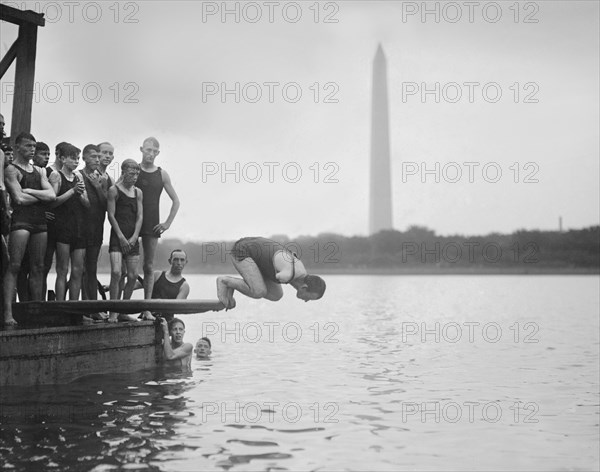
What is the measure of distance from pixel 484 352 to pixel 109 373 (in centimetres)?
1366

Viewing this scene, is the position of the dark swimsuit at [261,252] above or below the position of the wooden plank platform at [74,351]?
above

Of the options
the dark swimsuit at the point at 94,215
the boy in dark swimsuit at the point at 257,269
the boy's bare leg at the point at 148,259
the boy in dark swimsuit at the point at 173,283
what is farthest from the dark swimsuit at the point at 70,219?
the boy in dark swimsuit at the point at 257,269

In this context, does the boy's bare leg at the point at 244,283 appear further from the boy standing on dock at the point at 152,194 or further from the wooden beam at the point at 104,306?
the boy standing on dock at the point at 152,194

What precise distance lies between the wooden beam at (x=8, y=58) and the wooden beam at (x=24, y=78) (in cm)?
8

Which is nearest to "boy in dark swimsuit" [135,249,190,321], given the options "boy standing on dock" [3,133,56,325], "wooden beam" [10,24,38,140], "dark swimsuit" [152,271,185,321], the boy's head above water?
"dark swimsuit" [152,271,185,321]

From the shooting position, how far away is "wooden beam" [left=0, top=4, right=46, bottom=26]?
44.8 feet

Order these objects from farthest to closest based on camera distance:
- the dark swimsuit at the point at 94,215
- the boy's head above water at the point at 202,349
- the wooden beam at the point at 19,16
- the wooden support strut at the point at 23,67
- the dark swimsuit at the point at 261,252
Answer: the boy's head above water at the point at 202,349, the wooden support strut at the point at 23,67, the wooden beam at the point at 19,16, the dark swimsuit at the point at 94,215, the dark swimsuit at the point at 261,252

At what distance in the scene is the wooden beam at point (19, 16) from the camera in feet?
44.8

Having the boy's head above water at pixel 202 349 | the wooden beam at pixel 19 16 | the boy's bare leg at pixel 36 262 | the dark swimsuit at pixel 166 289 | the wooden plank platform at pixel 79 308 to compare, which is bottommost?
the boy's head above water at pixel 202 349

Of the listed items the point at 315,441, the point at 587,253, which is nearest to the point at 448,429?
the point at 315,441

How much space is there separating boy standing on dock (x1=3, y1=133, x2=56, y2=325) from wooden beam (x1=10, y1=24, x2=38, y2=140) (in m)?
3.39

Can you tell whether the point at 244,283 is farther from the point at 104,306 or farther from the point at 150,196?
the point at 150,196

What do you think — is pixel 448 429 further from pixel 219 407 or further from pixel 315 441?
pixel 219 407

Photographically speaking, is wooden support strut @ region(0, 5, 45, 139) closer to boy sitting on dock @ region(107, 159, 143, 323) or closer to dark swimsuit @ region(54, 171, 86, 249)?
dark swimsuit @ region(54, 171, 86, 249)
